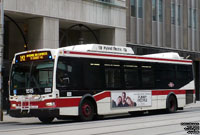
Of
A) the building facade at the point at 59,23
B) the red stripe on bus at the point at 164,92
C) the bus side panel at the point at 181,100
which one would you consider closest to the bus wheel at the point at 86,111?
the red stripe on bus at the point at 164,92

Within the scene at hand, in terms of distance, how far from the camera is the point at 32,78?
1678cm

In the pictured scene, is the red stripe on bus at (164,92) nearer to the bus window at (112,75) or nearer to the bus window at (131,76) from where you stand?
the bus window at (131,76)

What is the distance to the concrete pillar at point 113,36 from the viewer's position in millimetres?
32438

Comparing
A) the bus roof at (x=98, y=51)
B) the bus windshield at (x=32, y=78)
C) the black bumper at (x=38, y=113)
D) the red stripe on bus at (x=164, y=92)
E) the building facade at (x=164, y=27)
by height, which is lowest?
the black bumper at (x=38, y=113)

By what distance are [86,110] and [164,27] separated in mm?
22482

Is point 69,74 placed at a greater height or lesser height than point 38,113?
greater

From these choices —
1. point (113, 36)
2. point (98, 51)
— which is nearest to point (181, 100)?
point (98, 51)

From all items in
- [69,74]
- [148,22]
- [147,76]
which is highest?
[148,22]

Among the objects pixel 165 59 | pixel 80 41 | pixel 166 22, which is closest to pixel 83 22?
pixel 80 41

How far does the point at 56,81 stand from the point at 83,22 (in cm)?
1383

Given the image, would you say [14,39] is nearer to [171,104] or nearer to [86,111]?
[171,104]

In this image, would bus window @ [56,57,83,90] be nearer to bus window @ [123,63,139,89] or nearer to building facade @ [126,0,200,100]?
bus window @ [123,63,139,89]

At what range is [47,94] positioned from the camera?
16312 mm

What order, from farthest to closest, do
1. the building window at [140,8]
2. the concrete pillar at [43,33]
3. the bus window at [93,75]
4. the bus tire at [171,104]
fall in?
1. the building window at [140,8]
2. the concrete pillar at [43,33]
3. the bus tire at [171,104]
4. the bus window at [93,75]
